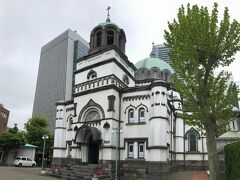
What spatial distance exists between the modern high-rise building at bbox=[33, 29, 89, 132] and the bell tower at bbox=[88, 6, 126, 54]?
262 ft

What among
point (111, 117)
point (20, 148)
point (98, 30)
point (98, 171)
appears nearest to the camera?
point (98, 171)

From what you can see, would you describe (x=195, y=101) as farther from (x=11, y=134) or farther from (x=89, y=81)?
(x=11, y=134)

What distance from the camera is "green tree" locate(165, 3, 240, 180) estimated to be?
14156 millimetres

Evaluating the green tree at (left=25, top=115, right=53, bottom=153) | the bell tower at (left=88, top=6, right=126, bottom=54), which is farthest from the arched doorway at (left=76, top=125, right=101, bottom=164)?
the green tree at (left=25, top=115, right=53, bottom=153)

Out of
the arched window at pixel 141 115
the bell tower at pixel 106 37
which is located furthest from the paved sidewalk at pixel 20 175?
the bell tower at pixel 106 37

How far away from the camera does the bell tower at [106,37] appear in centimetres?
2966

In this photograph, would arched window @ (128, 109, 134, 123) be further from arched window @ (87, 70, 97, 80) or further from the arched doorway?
arched window @ (87, 70, 97, 80)

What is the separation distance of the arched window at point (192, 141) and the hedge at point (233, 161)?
65.9 ft

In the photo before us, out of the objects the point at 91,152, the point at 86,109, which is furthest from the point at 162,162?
the point at 86,109

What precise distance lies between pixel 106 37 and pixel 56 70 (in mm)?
92776

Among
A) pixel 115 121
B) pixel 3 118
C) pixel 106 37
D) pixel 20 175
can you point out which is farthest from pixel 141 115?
pixel 3 118

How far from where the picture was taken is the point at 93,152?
1099 inches

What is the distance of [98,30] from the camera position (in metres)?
30.3

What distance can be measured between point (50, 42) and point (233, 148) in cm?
12341
